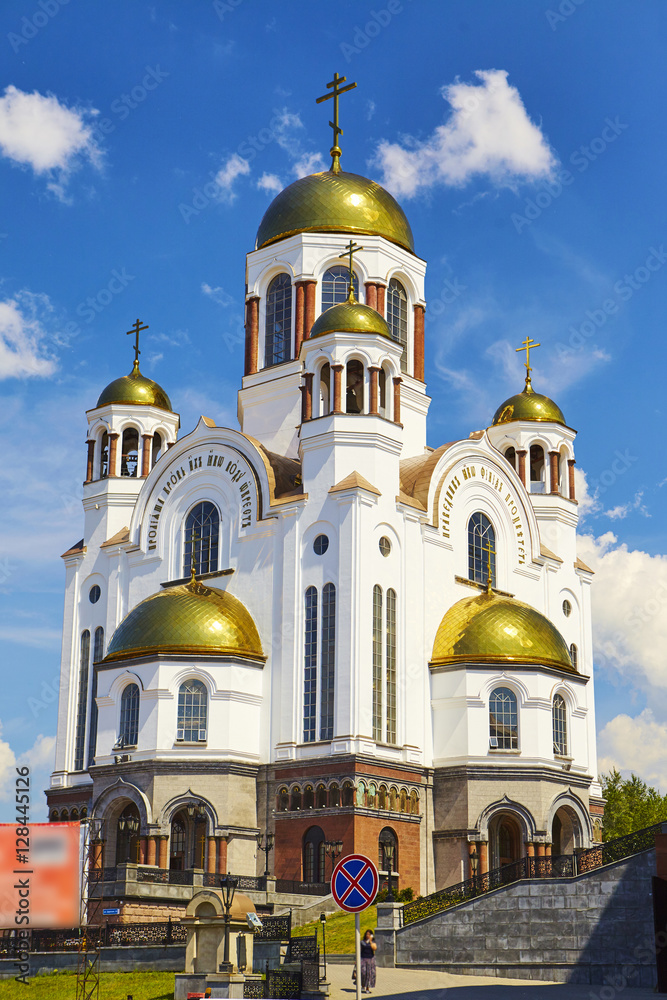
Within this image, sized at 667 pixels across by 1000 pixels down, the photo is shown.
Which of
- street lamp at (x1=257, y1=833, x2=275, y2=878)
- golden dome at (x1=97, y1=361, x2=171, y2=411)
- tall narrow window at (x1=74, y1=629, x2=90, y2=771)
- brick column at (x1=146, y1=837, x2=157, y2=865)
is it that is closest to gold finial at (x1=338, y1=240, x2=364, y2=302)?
golden dome at (x1=97, y1=361, x2=171, y2=411)

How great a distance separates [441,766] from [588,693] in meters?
8.21

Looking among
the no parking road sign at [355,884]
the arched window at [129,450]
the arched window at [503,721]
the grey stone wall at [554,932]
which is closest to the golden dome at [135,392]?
the arched window at [129,450]

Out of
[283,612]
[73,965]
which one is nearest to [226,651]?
[283,612]

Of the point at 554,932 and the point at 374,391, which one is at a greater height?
the point at 374,391

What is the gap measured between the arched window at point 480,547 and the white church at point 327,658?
91mm

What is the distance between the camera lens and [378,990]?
2356 centimetres

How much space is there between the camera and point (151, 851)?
108 feet

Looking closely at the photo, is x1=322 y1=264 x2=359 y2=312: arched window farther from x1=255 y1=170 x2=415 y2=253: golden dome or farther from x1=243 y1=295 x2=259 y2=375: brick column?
x1=243 y1=295 x2=259 y2=375: brick column

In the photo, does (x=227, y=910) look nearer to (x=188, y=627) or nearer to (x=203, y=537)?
(x=188, y=627)

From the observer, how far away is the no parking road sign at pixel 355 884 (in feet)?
53.2

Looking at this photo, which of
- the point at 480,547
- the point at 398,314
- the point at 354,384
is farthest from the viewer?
the point at 398,314

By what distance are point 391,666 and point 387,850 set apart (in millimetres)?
4585

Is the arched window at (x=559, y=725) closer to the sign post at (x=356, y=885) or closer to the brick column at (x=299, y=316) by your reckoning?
the brick column at (x=299, y=316)

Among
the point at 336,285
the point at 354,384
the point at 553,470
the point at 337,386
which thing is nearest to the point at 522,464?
the point at 553,470
